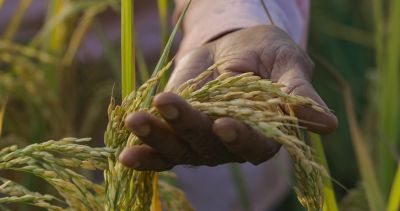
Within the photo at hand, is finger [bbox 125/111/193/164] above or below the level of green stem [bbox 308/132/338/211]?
above

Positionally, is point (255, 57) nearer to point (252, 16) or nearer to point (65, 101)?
point (252, 16)

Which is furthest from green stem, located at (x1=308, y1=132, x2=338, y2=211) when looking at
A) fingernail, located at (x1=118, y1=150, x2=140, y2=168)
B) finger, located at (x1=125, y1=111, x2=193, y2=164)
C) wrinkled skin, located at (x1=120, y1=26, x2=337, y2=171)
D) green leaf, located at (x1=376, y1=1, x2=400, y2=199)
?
green leaf, located at (x1=376, y1=1, x2=400, y2=199)

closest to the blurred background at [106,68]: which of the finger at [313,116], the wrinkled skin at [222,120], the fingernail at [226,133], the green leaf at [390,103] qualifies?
the green leaf at [390,103]

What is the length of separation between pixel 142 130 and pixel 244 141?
10 centimetres

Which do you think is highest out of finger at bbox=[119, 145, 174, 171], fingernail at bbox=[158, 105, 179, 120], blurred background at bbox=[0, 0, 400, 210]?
fingernail at bbox=[158, 105, 179, 120]

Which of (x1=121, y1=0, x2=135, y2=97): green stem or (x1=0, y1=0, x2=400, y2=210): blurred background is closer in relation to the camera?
(x1=121, y1=0, x2=135, y2=97): green stem

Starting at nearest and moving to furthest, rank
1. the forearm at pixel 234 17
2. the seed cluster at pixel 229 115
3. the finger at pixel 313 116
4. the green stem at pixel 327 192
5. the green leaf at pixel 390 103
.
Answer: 1. the seed cluster at pixel 229 115
2. the finger at pixel 313 116
3. the green stem at pixel 327 192
4. the forearm at pixel 234 17
5. the green leaf at pixel 390 103

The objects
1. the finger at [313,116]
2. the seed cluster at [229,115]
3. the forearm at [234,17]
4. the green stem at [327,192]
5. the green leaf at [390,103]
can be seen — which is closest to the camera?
the seed cluster at [229,115]

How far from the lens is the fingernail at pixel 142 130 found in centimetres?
87

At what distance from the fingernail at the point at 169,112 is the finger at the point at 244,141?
0.13 feet

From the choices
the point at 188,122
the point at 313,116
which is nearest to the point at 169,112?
the point at 188,122

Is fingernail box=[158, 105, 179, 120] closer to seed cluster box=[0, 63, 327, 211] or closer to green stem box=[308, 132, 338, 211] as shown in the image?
seed cluster box=[0, 63, 327, 211]

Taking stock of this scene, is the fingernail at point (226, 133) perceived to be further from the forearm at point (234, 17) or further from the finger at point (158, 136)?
the forearm at point (234, 17)

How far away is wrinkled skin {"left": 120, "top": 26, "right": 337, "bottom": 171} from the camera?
2.86 feet
